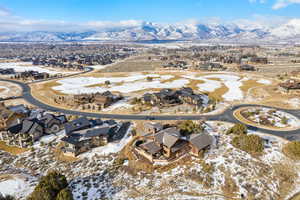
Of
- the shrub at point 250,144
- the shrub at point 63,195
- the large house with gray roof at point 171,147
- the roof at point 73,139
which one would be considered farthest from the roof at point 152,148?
the shrub at point 250,144

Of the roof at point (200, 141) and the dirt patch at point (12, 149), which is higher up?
the roof at point (200, 141)

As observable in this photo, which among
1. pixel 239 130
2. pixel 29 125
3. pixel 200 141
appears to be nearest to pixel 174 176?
pixel 200 141

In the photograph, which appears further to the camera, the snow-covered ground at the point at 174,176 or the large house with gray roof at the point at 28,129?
the large house with gray roof at the point at 28,129

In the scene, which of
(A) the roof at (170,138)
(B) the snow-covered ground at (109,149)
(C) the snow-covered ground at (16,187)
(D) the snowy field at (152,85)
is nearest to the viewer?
(C) the snow-covered ground at (16,187)

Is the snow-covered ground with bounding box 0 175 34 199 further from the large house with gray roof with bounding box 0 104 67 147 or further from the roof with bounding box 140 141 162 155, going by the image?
the roof with bounding box 140 141 162 155

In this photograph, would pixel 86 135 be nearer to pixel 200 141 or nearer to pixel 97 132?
pixel 97 132

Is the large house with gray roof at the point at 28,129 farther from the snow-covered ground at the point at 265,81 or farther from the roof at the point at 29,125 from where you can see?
the snow-covered ground at the point at 265,81

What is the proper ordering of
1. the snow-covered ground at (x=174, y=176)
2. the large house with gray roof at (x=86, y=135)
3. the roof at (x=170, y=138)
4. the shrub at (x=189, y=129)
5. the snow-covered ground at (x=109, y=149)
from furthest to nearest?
the shrub at (x=189, y=129), the large house with gray roof at (x=86, y=135), the snow-covered ground at (x=109, y=149), the roof at (x=170, y=138), the snow-covered ground at (x=174, y=176)
